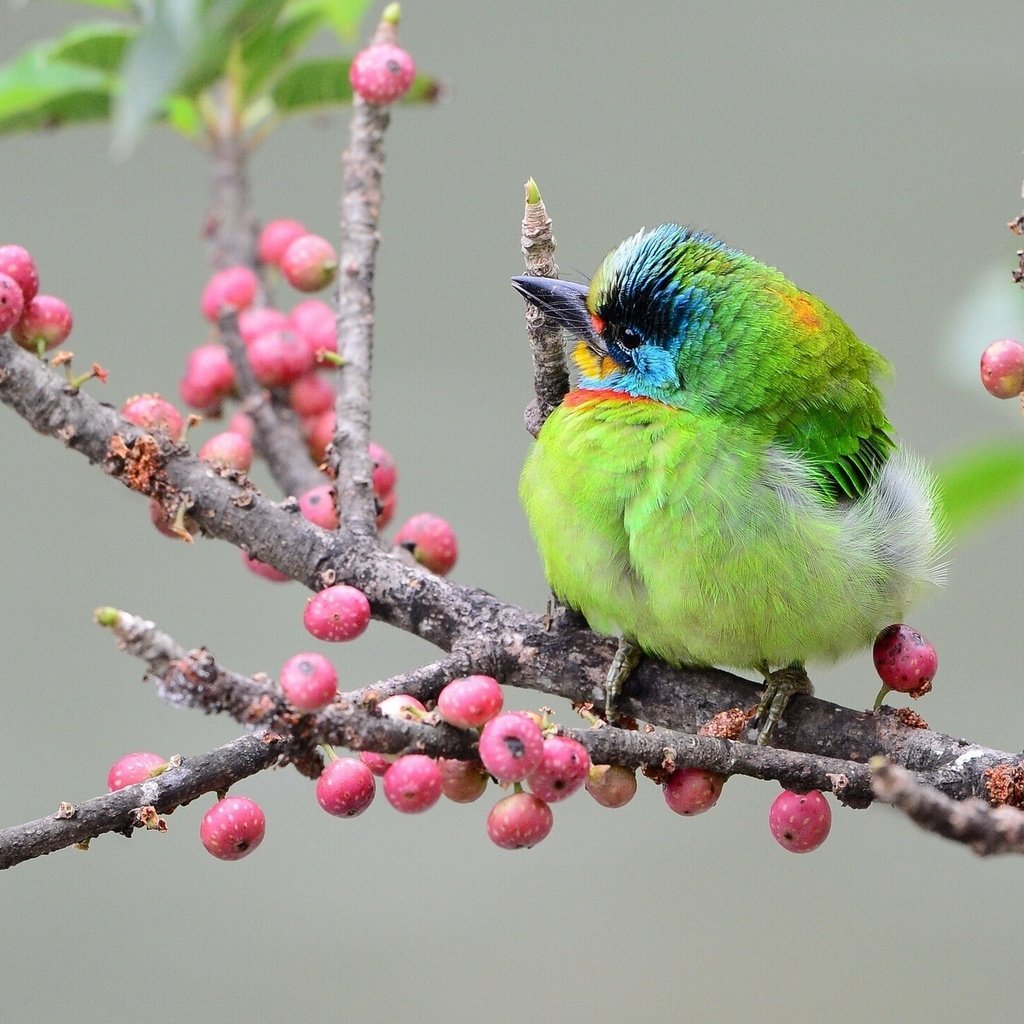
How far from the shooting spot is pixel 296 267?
1911 mm

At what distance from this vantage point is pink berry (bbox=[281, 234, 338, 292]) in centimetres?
190

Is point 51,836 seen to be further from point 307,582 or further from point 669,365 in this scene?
point 669,365

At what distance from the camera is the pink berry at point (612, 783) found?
1.22 m

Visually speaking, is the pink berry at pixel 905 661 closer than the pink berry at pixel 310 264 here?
Yes

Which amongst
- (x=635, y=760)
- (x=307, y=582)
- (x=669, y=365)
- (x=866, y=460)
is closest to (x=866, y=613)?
(x=866, y=460)

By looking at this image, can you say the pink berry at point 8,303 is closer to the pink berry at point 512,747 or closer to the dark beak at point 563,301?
the dark beak at point 563,301

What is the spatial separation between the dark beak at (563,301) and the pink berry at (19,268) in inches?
21.0

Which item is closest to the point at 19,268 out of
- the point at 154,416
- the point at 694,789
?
the point at 154,416

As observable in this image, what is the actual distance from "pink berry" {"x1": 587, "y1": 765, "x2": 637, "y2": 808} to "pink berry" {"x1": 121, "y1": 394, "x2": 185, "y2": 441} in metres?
0.63

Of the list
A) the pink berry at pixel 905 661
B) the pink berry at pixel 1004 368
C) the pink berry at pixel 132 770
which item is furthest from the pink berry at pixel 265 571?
the pink berry at pixel 1004 368

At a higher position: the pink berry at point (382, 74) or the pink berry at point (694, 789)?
the pink berry at point (382, 74)

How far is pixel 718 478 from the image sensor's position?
1.58m

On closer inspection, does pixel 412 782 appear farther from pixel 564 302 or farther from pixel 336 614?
pixel 564 302

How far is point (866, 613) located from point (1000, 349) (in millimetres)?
457
